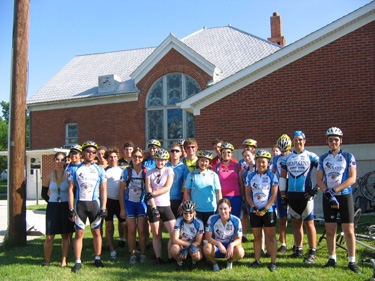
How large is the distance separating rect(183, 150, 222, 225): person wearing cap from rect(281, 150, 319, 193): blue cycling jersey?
3.85ft

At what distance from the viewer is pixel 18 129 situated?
8148mm

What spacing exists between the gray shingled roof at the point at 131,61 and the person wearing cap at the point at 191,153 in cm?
1143

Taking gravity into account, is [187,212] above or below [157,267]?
above

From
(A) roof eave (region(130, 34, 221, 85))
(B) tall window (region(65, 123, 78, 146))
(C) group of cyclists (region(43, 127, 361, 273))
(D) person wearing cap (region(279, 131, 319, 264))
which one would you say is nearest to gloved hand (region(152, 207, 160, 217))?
(C) group of cyclists (region(43, 127, 361, 273))

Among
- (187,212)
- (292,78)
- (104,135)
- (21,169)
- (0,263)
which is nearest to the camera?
(187,212)

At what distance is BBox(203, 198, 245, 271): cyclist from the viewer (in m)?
5.70

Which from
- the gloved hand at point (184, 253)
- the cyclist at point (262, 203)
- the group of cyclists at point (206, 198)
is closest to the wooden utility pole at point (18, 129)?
the group of cyclists at point (206, 198)

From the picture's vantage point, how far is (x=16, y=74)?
8.19 metres

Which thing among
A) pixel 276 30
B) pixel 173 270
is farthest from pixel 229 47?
pixel 173 270

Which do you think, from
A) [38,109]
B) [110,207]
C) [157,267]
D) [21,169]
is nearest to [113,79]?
[38,109]

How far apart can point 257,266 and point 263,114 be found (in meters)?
5.82

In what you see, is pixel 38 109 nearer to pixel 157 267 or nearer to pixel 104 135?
pixel 104 135

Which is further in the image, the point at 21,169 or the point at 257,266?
the point at 21,169

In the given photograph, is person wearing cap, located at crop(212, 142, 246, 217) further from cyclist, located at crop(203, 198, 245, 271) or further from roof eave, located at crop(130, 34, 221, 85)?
roof eave, located at crop(130, 34, 221, 85)
